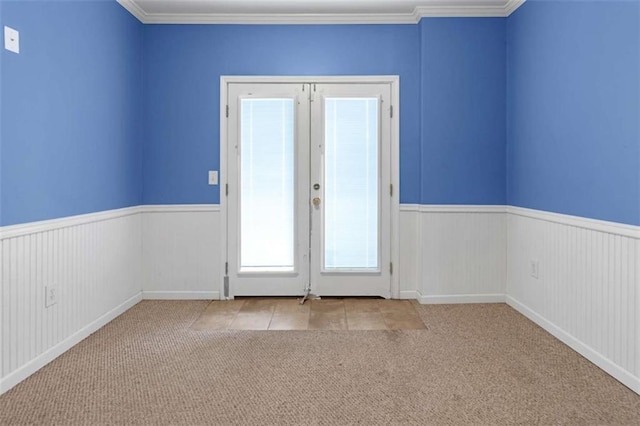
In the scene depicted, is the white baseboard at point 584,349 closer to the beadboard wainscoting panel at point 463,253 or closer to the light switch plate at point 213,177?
the beadboard wainscoting panel at point 463,253

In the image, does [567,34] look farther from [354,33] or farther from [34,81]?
[34,81]

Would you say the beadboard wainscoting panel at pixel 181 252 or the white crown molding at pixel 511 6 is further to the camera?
the beadboard wainscoting panel at pixel 181 252

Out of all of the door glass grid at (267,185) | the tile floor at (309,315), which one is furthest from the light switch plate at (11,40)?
the tile floor at (309,315)

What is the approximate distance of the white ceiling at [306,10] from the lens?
3.59m

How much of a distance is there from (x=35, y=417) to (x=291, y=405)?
1.14 meters

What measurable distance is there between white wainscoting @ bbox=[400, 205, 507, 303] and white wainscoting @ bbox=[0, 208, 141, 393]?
2497 millimetres

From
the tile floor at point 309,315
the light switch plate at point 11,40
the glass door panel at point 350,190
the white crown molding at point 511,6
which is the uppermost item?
the white crown molding at point 511,6

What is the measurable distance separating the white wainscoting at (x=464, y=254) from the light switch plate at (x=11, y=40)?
3019 mm

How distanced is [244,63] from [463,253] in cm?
254

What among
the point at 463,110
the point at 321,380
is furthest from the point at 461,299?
the point at 321,380

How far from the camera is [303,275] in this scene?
3.96 metres

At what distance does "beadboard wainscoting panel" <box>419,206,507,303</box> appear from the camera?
381 centimetres

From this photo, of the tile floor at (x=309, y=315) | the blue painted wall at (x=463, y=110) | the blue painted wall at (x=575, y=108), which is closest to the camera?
the blue painted wall at (x=575, y=108)

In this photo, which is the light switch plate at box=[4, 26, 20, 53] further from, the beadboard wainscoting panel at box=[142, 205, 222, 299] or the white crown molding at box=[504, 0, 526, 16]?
the white crown molding at box=[504, 0, 526, 16]
